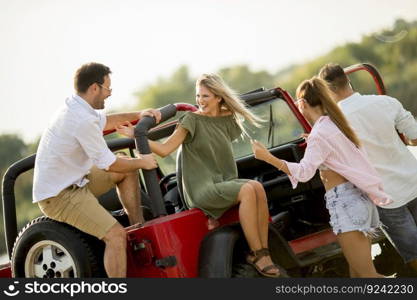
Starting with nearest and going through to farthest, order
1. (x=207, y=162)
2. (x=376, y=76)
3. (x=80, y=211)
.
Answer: (x=80, y=211) < (x=207, y=162) < (x=376, y=76)

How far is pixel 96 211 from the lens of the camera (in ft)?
18.7

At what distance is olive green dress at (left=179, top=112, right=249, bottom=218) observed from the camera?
5910mm

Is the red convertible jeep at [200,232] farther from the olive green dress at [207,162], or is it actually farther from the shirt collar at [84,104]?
the shirt collar at [84,104]

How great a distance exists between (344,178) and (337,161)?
12 centimetres

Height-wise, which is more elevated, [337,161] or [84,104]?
[84,104]

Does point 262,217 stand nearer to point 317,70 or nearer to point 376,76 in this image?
point 376,76

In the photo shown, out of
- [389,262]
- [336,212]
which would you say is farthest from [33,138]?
[336,212]

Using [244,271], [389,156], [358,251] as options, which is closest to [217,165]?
[244,271]

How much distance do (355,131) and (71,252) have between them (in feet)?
6.62

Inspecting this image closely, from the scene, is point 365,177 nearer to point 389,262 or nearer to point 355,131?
point 355,131

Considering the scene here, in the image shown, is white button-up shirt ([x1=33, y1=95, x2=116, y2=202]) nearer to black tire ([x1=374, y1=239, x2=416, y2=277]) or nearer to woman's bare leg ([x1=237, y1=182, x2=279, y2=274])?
woman's bare leg ([x1=237, y1=182, x2=279, y2=274])

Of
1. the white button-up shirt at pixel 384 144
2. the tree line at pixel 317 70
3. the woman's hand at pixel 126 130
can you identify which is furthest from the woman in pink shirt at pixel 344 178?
the tree line at pixel 317 70

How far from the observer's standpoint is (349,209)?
5.79 metres

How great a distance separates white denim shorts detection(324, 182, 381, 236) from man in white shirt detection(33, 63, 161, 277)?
1.14m
